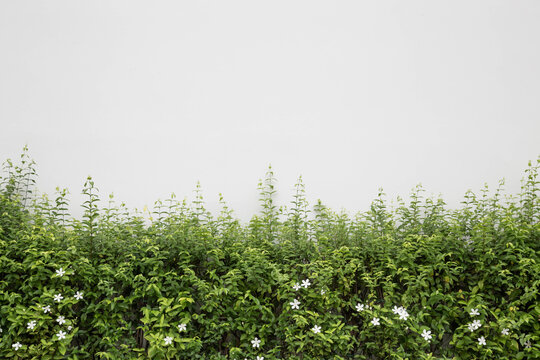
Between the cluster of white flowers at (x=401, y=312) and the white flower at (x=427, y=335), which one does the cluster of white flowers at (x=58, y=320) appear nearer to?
the cluster of white flowers at (x=401, y=312)

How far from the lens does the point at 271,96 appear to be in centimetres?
452

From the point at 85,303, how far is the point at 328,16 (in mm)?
4174

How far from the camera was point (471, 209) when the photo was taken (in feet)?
12.7

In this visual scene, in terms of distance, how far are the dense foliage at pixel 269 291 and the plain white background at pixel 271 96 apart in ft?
2.66

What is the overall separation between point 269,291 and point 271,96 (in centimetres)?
239

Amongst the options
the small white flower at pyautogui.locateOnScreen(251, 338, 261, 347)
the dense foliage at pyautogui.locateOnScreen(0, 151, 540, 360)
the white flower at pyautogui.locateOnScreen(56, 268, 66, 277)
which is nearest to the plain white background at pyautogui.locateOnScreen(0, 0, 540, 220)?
the dense foliage at pyautogui.locateOnScreen(0, 151, 540, 360)

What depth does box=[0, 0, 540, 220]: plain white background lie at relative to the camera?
4.25 metres

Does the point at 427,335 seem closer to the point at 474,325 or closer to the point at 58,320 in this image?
the point at 474,325

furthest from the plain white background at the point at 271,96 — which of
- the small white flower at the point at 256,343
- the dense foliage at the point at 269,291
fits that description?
the small white flower at the point at 256,343

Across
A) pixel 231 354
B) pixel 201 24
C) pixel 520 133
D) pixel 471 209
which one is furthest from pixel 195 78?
pixel 520 133

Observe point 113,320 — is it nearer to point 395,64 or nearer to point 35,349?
point 35,349

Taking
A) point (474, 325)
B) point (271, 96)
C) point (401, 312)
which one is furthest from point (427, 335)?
point (271, 96)

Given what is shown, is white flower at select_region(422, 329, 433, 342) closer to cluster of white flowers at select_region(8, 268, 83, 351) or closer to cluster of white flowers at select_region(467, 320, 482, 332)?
cluster of white flowers at select_region(467, 320, 482, 332)

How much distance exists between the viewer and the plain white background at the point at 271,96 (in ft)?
14.0
